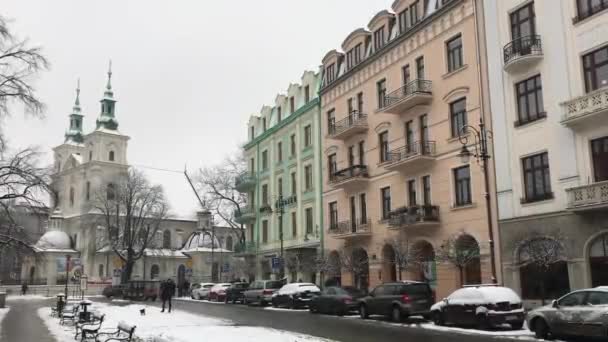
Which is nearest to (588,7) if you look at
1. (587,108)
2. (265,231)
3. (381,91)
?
(587,108)

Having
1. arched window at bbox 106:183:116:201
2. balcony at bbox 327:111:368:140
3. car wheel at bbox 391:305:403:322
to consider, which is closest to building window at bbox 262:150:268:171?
balcony at bbox 327:111:368:140

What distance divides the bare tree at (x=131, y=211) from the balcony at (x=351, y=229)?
35.4 metres

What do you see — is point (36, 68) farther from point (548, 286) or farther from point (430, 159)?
point (548, 286)

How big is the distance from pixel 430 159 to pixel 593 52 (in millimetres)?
9779

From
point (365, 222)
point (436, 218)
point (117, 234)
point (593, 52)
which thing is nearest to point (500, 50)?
point (593, 52)

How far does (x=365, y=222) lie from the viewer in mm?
36219

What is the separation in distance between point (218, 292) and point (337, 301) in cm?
2162

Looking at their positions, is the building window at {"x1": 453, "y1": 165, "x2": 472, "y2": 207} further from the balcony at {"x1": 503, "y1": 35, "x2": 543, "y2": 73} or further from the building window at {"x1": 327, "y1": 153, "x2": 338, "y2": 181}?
the building window at {"x1": 327, "y1": 153, "x2": 338, "y2": 181}

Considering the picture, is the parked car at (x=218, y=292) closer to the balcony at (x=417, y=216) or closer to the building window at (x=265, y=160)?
the building window at (x=265, y=160)

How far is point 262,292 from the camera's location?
123ft

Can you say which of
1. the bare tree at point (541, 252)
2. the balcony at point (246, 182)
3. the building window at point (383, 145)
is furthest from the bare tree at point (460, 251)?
the balcony at point (246, 182)

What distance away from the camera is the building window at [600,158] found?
71.6ft

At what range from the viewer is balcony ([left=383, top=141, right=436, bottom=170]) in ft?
100.0

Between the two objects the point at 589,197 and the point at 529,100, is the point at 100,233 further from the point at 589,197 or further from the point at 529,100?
the point at 589,197
